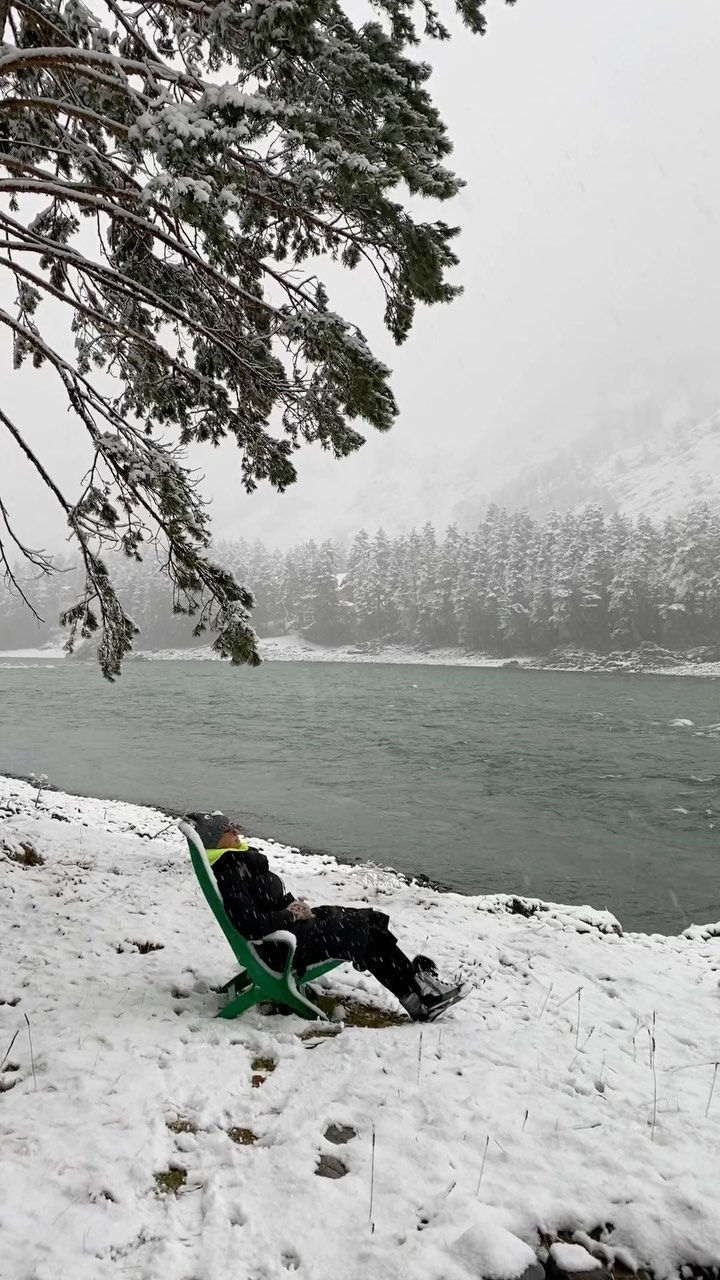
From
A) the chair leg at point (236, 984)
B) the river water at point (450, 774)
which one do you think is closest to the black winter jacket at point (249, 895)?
the chair leg at point (236, 984)

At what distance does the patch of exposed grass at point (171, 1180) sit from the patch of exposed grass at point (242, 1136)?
333 millimetres

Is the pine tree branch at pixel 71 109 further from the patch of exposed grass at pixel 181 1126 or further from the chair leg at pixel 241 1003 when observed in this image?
the patch of exposed grass at pixel 181 1126

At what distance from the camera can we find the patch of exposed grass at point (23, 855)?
8.77 m

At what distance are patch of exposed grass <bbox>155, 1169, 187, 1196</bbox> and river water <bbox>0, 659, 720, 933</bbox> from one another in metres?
9.03

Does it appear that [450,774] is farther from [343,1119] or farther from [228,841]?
[343,1119]

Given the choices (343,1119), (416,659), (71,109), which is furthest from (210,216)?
(416,659)

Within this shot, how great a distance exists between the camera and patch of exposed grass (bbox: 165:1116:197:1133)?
3486mm

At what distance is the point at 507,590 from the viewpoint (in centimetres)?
8144

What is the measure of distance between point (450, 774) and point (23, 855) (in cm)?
1474

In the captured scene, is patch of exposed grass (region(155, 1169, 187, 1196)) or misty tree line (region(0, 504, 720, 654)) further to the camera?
misty tree line (region(0, 504, 720, 654))

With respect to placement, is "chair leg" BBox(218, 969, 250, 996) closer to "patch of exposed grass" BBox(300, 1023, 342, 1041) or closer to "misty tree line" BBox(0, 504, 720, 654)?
"patch of exposed grass" BBox(300, 1023, 342, 1041)

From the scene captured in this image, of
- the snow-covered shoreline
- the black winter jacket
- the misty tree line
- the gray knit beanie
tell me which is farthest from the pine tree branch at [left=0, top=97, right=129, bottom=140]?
the snow-covered shoreline

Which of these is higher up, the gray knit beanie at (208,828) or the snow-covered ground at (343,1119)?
the gray knit beanie at (208,828)

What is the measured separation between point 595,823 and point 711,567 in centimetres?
6718
